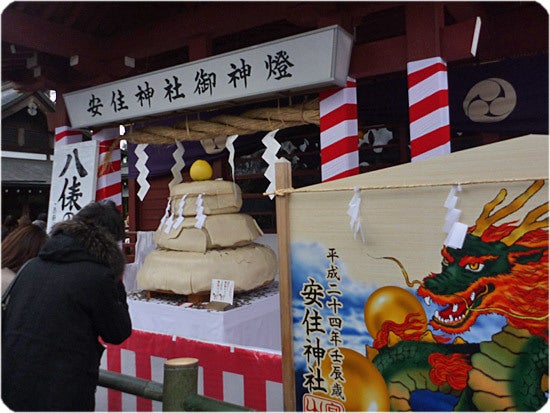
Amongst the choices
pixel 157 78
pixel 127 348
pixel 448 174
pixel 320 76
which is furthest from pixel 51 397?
pixel 157 78

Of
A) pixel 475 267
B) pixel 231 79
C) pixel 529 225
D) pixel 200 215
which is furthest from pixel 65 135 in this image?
pixel 529 225

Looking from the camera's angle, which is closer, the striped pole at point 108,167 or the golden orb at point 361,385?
the golden orb at point 361,385

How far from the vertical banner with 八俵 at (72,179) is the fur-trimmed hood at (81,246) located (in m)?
3.05

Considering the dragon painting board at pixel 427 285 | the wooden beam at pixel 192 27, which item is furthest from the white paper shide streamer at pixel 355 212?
the wooden beam at pixel 192 27

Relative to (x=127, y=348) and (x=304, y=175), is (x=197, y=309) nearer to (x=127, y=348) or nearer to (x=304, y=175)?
(x=127, y=348)

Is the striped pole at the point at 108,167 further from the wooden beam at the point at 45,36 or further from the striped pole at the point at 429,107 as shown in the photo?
the striped pole at the point at 429,107

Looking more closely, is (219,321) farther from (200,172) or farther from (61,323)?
(61,323)

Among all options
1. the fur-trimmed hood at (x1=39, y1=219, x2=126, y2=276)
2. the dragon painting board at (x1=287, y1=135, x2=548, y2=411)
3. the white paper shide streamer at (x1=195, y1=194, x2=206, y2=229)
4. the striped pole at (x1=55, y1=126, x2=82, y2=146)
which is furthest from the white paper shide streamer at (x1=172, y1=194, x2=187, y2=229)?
the dragon painting board at (x1=287, y1=135, x2=548, y2=411)

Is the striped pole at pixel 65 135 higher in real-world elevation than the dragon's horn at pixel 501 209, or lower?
higher

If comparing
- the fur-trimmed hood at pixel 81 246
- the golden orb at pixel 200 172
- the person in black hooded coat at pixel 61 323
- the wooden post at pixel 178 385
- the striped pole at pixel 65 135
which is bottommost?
the wooden post at pixel 178 385

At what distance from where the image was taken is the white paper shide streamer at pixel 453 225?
57.1 inches

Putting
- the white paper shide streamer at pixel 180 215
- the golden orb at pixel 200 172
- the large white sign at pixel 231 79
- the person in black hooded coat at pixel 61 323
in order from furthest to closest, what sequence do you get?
the golden orb at pixel 200 172 < the white paper shide streamer at pixel 180 215 < the large white sign at pixel 231 79 < the person in black hooded coat at pixel 61 323

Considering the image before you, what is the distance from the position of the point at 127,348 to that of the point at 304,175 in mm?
3483

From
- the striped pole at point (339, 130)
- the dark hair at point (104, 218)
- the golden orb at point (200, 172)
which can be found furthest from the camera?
the golden orb at point (200, 172)
